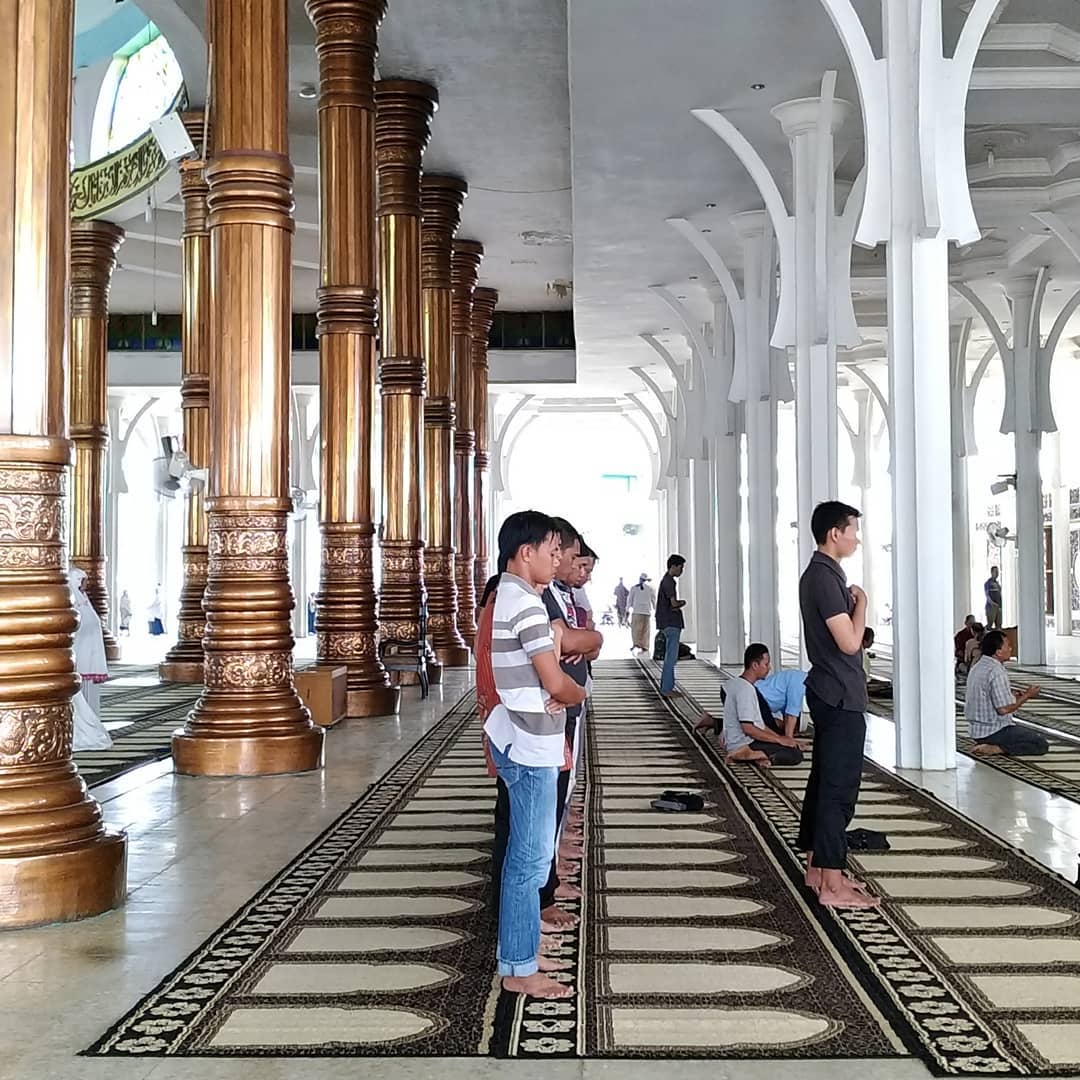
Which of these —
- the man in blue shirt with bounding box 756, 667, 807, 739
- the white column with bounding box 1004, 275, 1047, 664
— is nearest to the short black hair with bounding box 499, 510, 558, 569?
the man in blue shirt with bounding box 756, 667, 807, 739

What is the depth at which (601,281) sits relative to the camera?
1900 cm

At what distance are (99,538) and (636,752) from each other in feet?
38.9

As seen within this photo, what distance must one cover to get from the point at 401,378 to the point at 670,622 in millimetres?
3847

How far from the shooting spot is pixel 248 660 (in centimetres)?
813

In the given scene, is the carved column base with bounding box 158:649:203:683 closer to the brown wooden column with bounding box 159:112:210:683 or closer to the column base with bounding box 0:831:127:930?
the brown wooden column with bounding box 159:112:210:683

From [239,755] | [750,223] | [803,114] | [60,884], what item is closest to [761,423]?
[750,223]

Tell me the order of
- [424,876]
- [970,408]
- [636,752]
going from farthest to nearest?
[970,408]
[636,752]
[424,876]

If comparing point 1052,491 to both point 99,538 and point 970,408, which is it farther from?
point 99,538

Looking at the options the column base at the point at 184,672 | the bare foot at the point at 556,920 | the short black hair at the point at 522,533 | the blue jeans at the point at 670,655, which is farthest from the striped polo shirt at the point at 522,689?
the column base at the point at 184,672

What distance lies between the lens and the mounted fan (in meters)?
15.2

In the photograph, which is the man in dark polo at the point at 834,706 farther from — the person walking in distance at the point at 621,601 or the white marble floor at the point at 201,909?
the person walking in distance at the point at 621,601

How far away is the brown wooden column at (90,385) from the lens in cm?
1836

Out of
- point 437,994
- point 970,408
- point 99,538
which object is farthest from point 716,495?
point 437,994

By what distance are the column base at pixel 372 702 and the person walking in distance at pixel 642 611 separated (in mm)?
10086
